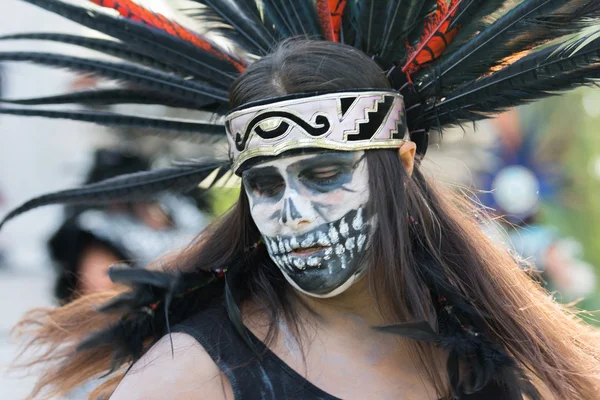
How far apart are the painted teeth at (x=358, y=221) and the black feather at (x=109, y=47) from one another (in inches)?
33.4

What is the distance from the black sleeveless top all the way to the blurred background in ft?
2.52

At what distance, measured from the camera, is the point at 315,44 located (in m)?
1.89

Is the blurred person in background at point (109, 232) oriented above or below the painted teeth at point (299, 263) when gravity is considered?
below

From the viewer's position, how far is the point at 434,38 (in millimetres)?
2129

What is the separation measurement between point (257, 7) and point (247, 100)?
0.51m

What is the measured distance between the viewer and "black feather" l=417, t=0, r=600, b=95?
186 centimetres

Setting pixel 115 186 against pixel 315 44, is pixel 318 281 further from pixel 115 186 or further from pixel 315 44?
pixel 115 186

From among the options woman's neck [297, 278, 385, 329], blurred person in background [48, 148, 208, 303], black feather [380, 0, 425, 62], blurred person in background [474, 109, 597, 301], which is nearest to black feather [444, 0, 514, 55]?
black feather [380, 0, 425, 62]

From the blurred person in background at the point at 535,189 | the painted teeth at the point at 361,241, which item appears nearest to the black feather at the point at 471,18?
the painted teeth at the point at 361,241


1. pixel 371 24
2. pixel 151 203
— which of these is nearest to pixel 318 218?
pixel 371 24

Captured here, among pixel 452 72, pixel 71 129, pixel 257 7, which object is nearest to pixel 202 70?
pixel 257 7

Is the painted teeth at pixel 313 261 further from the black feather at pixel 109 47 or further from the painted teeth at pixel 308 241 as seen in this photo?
the black feather at pixel 109 47

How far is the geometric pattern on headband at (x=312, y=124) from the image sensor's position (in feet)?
5.82

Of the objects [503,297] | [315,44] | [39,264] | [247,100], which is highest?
[315,44]
